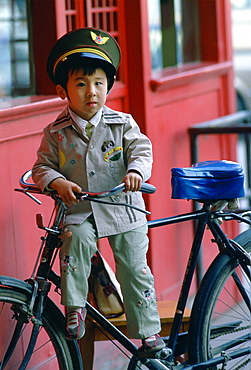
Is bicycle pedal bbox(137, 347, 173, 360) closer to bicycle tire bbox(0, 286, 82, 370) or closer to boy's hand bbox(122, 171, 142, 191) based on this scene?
bicycle tire bbox(0, 286, 82, 370)

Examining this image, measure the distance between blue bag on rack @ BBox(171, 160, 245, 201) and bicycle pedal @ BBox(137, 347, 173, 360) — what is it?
650 millimetres

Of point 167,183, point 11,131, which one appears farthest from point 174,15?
point 11,131

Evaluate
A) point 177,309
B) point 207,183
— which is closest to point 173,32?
point 207,183

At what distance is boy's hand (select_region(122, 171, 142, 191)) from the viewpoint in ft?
8.27

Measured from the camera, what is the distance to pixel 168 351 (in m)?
2.89

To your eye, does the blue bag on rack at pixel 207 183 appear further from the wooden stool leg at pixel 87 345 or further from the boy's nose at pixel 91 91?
the wooden stool leg at pixel 87 345

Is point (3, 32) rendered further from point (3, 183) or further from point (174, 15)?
point (174, 15)

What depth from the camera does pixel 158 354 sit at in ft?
9.34

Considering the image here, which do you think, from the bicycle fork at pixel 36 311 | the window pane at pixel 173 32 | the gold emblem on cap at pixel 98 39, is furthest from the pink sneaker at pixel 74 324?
the window pane at pixel 173 32

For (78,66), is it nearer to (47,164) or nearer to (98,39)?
(98,39)

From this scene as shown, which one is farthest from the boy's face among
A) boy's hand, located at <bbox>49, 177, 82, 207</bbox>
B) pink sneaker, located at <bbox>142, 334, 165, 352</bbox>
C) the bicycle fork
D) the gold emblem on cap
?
pink sneaker, located at <bbox>142, 334, 165, 352</bbox>

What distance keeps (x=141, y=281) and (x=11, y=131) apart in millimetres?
983

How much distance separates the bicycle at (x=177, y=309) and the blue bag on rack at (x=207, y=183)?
72mm

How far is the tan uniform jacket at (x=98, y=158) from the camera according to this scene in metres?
2.67
